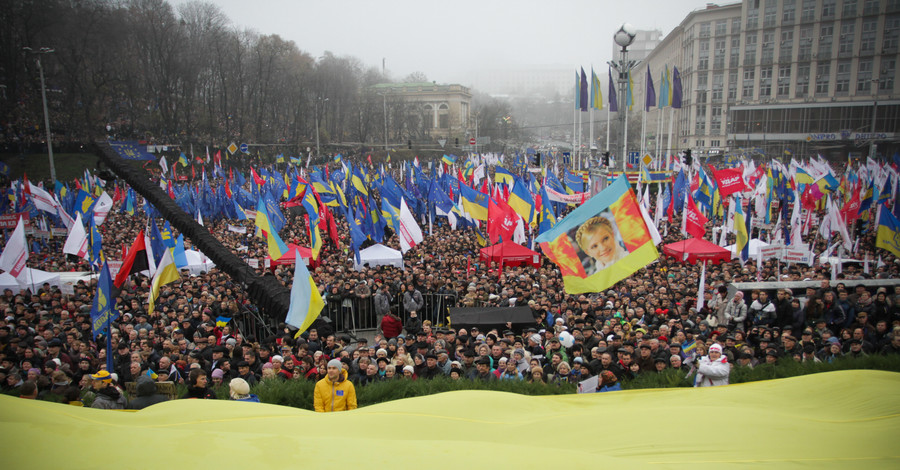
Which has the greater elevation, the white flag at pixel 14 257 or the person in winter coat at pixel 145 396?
the white flag at pixel 14 257

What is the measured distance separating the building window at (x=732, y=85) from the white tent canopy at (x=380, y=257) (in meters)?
50.9

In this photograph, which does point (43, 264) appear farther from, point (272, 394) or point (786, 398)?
point (786, 398)

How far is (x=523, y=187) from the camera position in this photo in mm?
16188

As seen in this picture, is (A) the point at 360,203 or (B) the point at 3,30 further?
(B) the point at 3,30

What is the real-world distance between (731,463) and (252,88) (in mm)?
69620

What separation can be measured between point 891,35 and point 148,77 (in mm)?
56551

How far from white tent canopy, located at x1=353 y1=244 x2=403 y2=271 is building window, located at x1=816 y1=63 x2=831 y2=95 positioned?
3723 centimetres

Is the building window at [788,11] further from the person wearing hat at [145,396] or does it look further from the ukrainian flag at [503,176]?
the person wearing hat at [145,396]

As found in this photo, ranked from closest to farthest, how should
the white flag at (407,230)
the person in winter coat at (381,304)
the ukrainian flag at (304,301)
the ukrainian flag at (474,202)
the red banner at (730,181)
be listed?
the ukrainian flag at (304,301), the person in winter coat at (381,304), the red banner at (730,181), the white flag at (407,230), the ukrainian flag at (474,202)

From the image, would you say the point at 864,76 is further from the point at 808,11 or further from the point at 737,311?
the point at 737,311

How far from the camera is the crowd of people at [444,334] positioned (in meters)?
7.23

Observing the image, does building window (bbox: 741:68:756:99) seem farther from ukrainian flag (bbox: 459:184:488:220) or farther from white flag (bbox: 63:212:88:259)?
white flag (bbox: 63:212:88:259)

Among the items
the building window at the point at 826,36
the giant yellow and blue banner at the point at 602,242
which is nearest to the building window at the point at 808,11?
the building window at the point at 826,36

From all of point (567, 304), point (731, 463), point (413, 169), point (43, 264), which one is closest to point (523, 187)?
point (567, 304)
